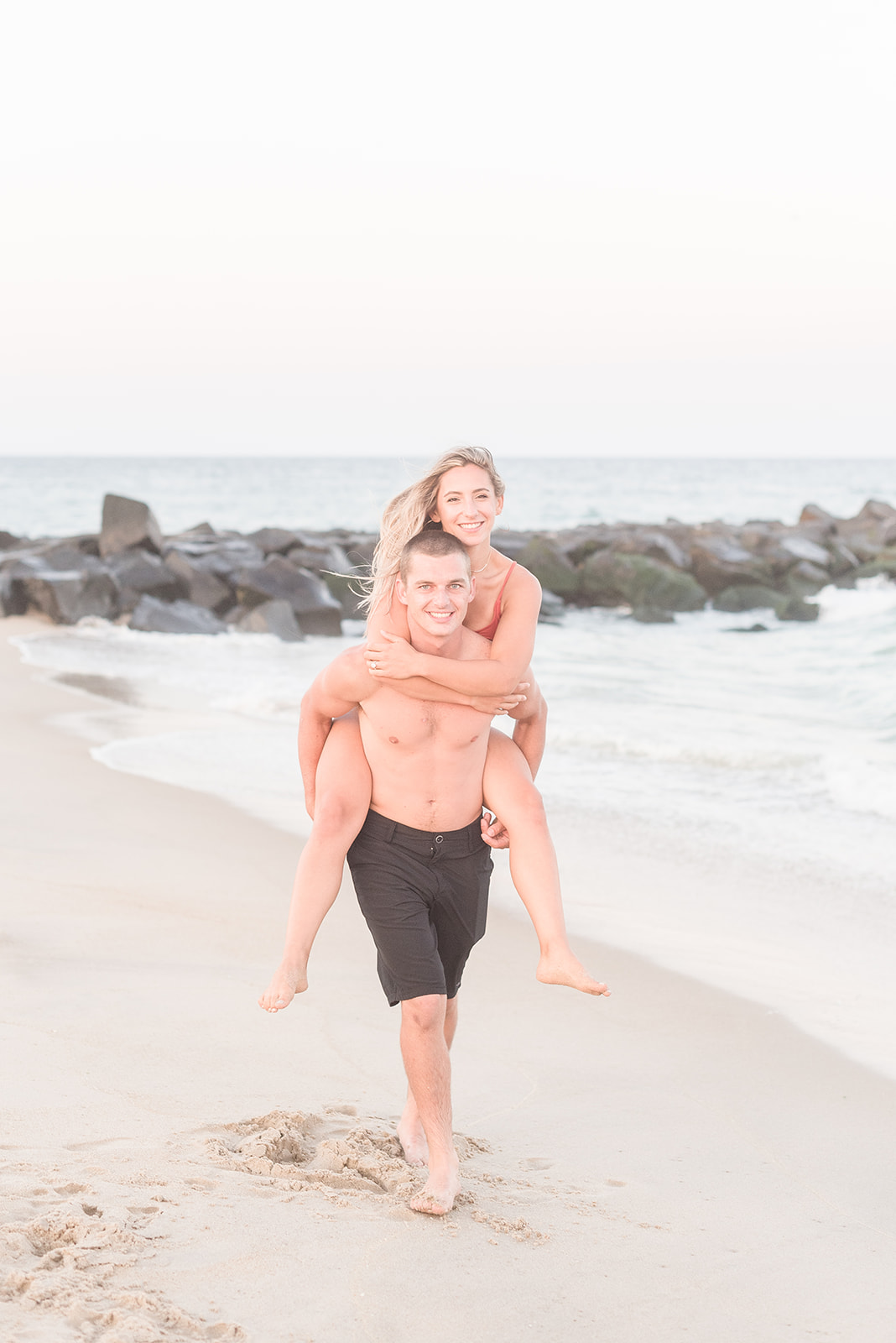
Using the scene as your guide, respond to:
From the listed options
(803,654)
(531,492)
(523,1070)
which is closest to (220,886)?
(523,1070)

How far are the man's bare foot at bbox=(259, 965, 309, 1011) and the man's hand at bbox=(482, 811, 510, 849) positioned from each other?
65 cm

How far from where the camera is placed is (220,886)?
21.0 ft

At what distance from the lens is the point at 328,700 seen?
374 cm

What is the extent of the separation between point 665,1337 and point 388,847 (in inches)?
55.7

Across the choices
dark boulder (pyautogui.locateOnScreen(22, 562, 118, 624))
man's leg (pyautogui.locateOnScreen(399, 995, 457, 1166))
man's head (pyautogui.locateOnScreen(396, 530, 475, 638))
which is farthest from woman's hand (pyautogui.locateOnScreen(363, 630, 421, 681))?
dark boulder (pyautogui.locateOnScreen(22, 562, 118, 624))

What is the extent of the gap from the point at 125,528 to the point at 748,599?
12040mm

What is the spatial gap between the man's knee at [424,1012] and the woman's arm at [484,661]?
32.9 inches

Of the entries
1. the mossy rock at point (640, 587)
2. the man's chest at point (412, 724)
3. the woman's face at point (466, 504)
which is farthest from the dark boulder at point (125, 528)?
the man's chest at point (412, 724)

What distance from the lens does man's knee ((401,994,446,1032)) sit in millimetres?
3469

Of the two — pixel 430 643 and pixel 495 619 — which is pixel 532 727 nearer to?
pixel 495 619

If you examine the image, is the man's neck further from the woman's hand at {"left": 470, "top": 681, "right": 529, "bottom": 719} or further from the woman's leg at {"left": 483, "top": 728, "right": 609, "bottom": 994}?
the woman's leg at {"left": 483, "top": 728, "right": 609, "bottom": 994}

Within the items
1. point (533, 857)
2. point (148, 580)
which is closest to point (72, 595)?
point (148, 580)

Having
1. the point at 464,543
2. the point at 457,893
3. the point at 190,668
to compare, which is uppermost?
the point at 464,543

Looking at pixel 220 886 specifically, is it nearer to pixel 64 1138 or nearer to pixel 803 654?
pixel 64 1138
